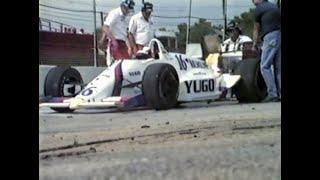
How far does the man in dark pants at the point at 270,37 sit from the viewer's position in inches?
88.4

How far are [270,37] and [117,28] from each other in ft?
1.98

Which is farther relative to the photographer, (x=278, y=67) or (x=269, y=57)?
(x=269, y=57)

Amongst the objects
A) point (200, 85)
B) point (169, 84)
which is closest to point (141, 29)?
point (169, 84)

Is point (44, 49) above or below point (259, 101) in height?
above

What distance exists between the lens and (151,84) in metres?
3.96

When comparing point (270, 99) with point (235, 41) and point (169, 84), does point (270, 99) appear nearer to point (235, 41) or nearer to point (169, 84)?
point (235, 41)

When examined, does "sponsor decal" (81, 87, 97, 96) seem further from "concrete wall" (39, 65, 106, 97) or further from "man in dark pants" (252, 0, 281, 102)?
"man in dark pants" (252, 0, 281, 102)

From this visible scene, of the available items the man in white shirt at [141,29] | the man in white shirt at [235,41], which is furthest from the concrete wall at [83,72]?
the man in white shirt at [235,41]

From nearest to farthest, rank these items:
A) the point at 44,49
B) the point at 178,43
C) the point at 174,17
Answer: the point at 44,49, the point at 174,17, the point at 178,43
